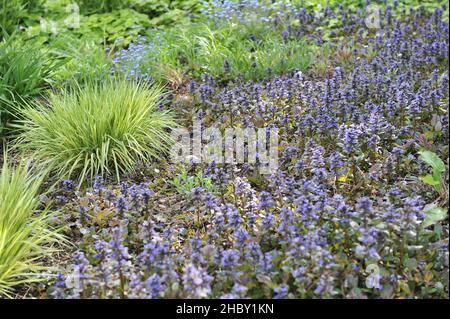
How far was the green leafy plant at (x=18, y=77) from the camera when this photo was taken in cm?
507

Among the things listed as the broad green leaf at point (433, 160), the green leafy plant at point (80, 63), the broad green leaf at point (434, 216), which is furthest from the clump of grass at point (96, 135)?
the broad green leaf at point (434, 216)

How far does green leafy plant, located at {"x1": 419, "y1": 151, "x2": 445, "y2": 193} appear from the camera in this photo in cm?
362

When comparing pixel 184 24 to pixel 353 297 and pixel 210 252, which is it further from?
pixel 353 297

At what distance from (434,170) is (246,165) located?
1264 millimetres

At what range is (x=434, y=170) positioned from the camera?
3.69 m

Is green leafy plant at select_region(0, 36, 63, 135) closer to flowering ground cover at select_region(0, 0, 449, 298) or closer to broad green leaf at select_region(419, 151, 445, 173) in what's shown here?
flowering ground cover at select_region(0, 0, 449, 298)

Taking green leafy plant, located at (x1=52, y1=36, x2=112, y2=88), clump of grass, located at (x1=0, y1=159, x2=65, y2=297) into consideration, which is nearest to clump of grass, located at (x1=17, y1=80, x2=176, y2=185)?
green leafy plant, located at (x1=52, y1=36, x2=112, y2=88)

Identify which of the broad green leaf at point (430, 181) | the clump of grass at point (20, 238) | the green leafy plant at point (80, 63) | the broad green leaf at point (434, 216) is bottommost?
the clump of grass at point (20, 238)

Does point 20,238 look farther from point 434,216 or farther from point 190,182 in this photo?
point 434,216

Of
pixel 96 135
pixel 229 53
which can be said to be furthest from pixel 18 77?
pixel 229 53

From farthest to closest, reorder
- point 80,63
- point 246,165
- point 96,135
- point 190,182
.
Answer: point 80,63 → point 96,135 → point 246,165 → point 190,182

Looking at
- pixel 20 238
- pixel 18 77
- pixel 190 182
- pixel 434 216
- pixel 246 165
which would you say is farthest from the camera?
pixel 18 77

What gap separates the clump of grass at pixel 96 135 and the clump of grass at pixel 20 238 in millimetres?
621

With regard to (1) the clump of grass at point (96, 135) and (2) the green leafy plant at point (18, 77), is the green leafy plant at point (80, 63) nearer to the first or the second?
(2) the green leafy plant at point (18, 77)
